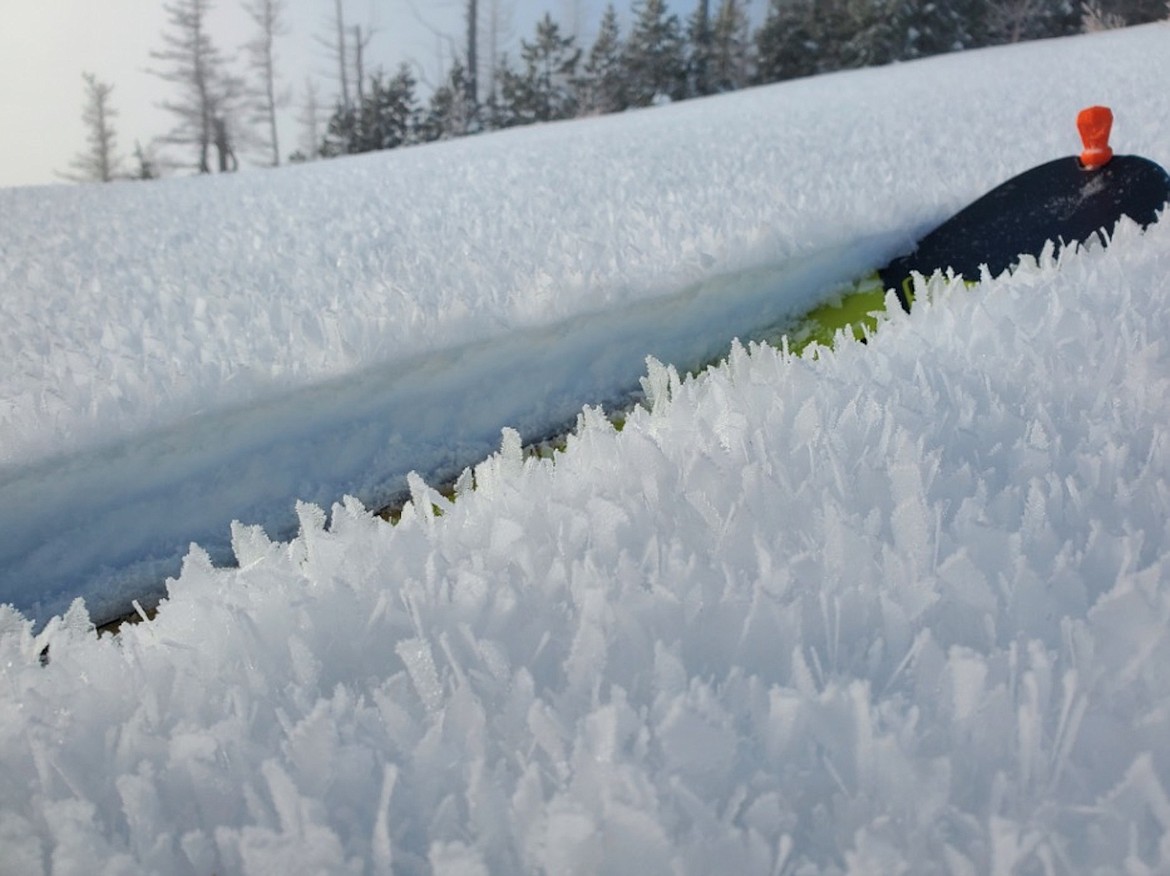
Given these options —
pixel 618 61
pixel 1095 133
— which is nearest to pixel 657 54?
pixel 618 61

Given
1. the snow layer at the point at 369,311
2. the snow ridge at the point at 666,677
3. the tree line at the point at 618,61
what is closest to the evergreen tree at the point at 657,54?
the tree line at the point at 618,61

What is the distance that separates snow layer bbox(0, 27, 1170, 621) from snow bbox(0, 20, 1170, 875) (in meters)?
0.01

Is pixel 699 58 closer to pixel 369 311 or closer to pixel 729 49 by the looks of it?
pixel 729 49

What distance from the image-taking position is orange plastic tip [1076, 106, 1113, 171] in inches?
115

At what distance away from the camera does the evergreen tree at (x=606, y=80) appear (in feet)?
72.1

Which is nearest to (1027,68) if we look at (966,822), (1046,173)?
(1046,173)

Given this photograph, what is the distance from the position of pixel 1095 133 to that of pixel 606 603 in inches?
113

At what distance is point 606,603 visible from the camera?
877 millimetres

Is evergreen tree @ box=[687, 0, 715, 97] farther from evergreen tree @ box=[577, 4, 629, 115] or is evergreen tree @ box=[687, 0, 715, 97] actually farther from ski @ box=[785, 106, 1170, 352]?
ski @ box=[785, 106, 1170, 352]

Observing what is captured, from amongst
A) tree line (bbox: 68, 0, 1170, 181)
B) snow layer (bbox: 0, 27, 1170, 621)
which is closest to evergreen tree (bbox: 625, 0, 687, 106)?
tree line (bbox: 68, 0, 1170, 181)

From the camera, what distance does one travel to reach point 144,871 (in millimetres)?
641

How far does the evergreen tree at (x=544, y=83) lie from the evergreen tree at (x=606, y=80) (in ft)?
2.33

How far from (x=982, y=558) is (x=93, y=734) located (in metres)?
0.88

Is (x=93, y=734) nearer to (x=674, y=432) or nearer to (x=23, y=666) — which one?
(x=23, y=666)
